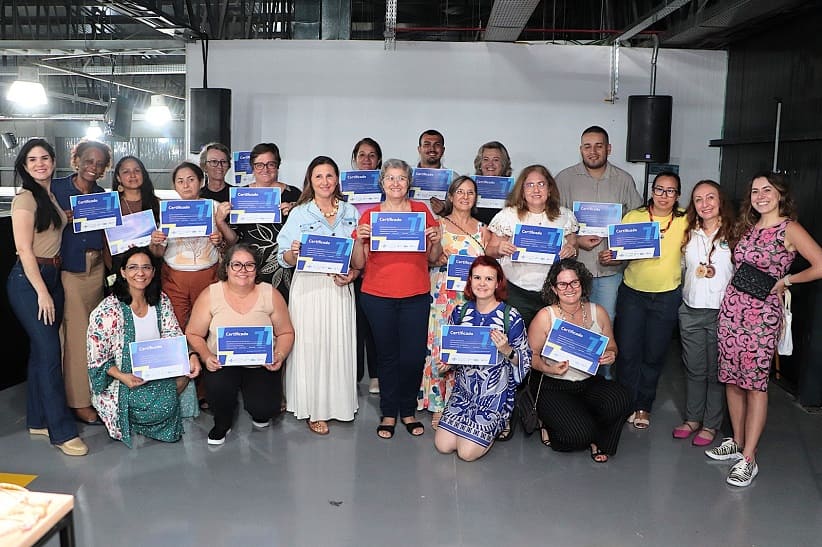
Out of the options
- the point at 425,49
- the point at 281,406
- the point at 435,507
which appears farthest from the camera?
the point at 425,49

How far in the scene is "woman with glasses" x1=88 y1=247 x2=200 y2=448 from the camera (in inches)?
141

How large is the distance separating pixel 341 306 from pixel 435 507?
3.98 feet

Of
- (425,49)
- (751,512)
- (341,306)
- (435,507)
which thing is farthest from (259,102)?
(751,512)

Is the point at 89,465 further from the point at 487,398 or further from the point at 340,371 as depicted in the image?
the point at 487,398

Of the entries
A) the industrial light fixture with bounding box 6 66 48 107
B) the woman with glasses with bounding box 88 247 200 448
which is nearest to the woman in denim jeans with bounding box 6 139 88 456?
the woman with glasses with bounding box 88 247 200 448

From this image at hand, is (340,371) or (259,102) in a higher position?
(259,102)

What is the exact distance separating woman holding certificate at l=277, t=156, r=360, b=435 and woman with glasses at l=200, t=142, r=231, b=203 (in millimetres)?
642

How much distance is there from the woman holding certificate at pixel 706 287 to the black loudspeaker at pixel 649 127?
2.13 meters

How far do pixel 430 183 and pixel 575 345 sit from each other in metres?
1.49

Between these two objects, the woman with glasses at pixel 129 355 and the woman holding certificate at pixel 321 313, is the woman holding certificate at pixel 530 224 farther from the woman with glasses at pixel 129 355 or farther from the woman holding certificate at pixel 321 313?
the woman with glasses at pixel 129 355

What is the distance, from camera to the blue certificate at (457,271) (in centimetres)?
375

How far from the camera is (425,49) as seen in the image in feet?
19.9

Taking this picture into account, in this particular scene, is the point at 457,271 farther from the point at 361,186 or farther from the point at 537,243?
the point at 361,186

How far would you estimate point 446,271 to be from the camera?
3842 mm
